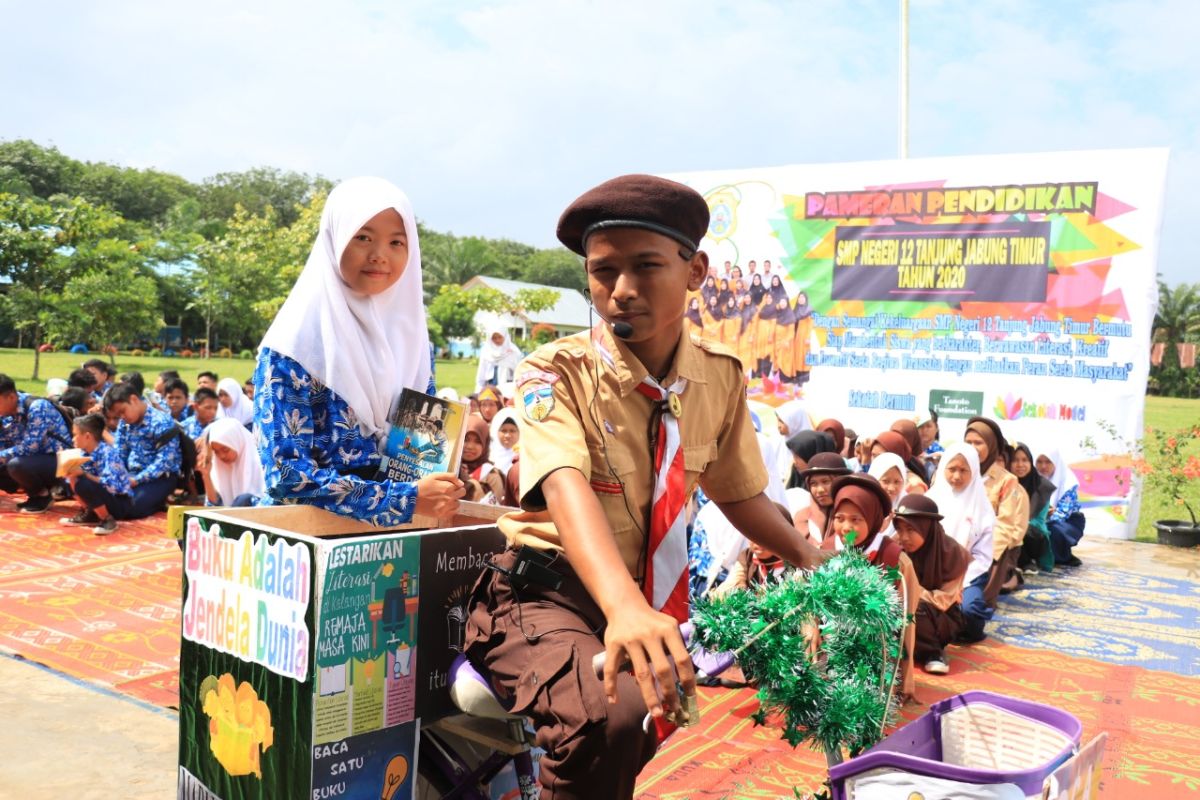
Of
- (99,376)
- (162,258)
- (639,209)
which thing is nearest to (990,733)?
(639,209)

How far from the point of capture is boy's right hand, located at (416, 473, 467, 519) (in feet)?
8.01

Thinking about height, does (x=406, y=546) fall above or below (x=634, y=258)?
below

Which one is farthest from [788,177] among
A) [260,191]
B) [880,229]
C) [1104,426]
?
[260,191]

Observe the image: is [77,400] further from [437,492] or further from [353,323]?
[437,492]

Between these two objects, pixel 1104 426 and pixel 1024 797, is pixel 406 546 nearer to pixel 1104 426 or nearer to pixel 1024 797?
pixel 1024 797

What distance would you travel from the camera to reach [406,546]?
224 centimetres

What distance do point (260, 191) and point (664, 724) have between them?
64554 mm

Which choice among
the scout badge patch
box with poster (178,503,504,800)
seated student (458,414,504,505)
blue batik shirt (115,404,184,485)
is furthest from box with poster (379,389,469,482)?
blue batik shirt (115,404,184,485)

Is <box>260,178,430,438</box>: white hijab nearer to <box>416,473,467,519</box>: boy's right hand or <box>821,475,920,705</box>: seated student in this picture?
<box>416,473,467,519</box>: boy's right hand

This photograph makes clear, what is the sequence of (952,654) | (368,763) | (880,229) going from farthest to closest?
(880,229), (952,654), (368,763)

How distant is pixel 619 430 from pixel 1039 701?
11.0 ft

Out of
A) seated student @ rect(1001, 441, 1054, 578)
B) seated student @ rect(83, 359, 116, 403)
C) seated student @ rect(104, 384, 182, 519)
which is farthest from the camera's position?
seated student @ rect(83, 359, 116, 403)

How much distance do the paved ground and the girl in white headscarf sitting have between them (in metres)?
10.3

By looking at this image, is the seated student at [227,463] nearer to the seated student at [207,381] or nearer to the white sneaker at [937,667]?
the seated student at [207,381]
